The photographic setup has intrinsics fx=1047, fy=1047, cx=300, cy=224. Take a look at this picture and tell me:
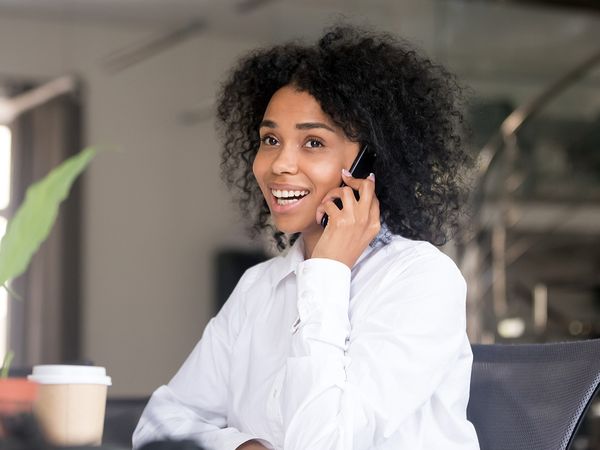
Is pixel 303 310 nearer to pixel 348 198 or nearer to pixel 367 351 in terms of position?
pixel 367 351

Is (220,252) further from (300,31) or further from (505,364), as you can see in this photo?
(505,364)

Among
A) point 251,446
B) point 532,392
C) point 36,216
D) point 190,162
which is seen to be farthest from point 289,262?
point 190,162

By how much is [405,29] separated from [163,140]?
2888 millimetres

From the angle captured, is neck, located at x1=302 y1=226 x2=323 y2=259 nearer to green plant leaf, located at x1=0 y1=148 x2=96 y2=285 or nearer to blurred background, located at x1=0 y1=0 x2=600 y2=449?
Answer: green plant leaf, located at x1=0 y1=148 x2=96 y2=285

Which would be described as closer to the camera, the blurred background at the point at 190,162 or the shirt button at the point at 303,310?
the shirt button at the point at 303,310

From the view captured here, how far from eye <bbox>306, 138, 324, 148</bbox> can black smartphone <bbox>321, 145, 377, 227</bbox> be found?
67mm

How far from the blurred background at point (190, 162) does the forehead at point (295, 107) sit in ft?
11.9

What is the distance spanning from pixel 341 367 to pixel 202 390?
0.41m

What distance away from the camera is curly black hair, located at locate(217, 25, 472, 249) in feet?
5.79

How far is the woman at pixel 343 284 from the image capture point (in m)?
1.48

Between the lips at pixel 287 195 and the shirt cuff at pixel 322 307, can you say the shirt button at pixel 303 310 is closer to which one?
the shirt cuff at pixel 322 307

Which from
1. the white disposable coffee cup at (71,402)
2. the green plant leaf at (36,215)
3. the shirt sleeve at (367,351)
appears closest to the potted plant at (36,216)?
the green plant leaf at (36,215)

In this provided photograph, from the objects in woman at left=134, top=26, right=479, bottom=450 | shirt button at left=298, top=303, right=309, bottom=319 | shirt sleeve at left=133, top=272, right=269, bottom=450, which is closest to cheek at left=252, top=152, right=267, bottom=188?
woman at left=134, top=26, right=479, bottom=450

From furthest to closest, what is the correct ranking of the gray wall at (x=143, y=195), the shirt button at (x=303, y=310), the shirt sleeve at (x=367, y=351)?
1. the gray wall at (x=143, y=195)
2. the shirt button at (x=303, y=310)
3. the shirt sleeve at (x=367, y=351)
